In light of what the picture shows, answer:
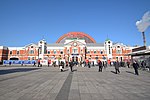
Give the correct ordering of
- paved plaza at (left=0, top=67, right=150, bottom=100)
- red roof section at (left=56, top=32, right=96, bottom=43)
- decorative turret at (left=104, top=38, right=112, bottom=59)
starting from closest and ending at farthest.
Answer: paved plaza at (left=0, top=67, right=150, bottom=100) < decorative turret at (left=104, top=38, right=112, bottom=59) < red roof section at (left=56, top=32, right=96, bottom=43)

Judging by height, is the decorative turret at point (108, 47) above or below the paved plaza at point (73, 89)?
above

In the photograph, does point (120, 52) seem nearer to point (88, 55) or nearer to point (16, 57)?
point (88, 55)

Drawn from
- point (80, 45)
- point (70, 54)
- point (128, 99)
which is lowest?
point (128, 99)

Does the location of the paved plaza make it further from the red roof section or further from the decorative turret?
the red roof section

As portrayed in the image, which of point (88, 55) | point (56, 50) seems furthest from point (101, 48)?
point (56, 50)

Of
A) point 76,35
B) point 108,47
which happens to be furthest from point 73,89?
point 76,35

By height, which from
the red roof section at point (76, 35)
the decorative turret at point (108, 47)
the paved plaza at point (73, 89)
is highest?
the red roof section at point (76, 35)

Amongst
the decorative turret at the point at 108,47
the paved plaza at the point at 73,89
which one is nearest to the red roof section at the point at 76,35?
the decorative turret at the point at 108,47

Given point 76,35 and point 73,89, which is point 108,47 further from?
point 73,89

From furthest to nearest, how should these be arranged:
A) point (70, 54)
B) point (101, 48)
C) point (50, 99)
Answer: point (101, 48)
point (70, 54)
point (50, 99)

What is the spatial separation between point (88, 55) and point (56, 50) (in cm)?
1984

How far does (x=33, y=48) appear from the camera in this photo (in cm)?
7888

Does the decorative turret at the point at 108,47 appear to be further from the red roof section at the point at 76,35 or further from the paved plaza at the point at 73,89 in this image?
the paved plaza at the point at 73,89

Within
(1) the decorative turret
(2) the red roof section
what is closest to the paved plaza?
(1) the decorative turret
